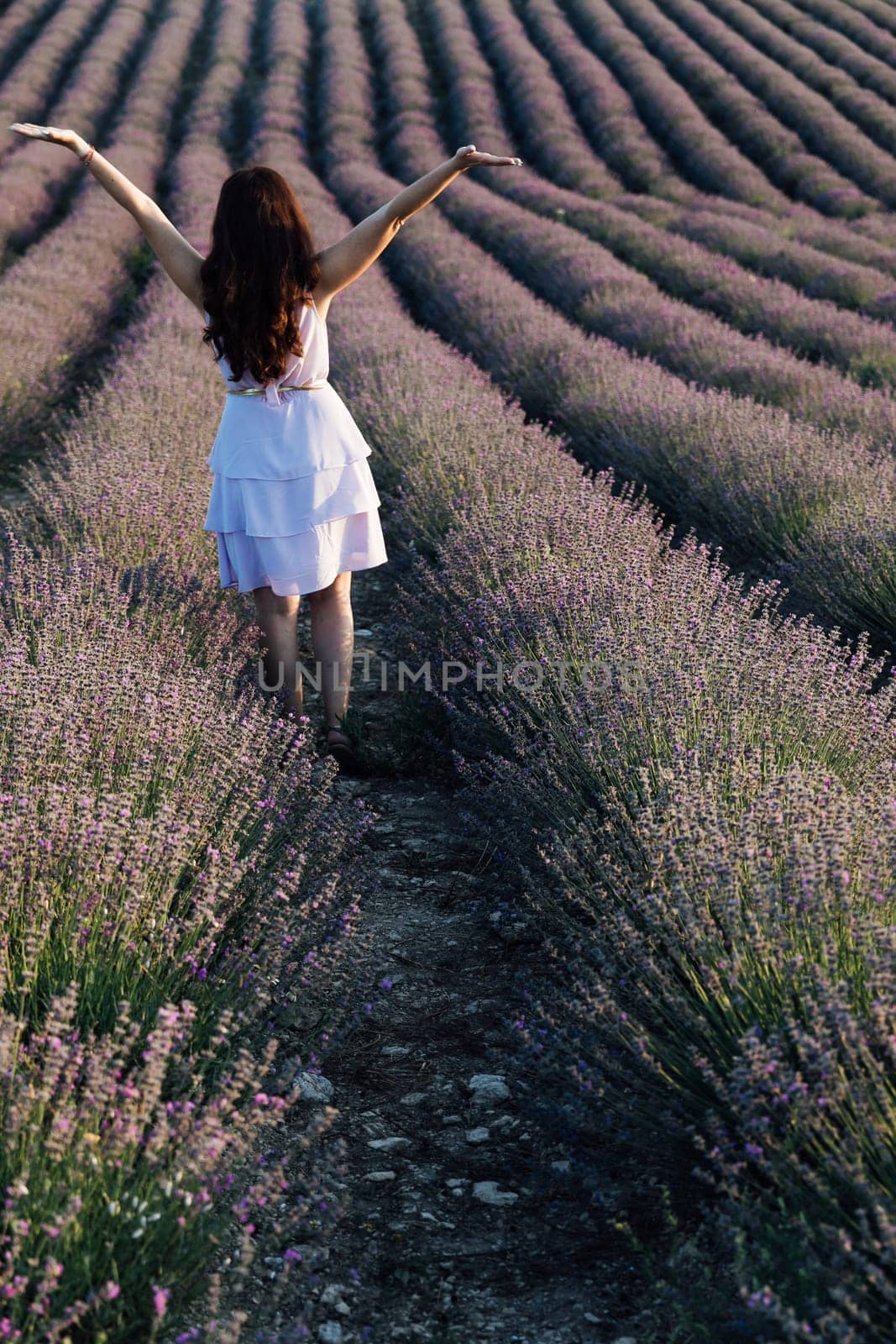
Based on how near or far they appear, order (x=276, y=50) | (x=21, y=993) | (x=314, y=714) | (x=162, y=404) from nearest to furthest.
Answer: (x=21, y=993)
(x=314, y=714)
(x=162, y=404)
(x=276, y=50)

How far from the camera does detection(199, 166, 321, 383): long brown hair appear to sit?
282 centimetres

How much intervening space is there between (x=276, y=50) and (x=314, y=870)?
24.4m

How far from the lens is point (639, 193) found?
1517 centimetres

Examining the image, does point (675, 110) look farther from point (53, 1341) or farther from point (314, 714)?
point (53, 1341)

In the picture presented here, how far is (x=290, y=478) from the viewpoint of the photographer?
3061 millimetres

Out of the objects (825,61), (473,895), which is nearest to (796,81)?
(825,61)

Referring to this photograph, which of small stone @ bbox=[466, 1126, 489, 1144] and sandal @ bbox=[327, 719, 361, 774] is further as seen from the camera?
sandal @ bbox=[327, 719, 361, 774]

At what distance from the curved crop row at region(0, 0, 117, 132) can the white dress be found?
17.1 m

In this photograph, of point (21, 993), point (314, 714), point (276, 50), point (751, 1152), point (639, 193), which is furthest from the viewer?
point (276, 50)

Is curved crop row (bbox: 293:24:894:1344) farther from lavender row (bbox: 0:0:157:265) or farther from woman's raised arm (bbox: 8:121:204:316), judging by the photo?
lavender row (bbox: 0:0:157:265)

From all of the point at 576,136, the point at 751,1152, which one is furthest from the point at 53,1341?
the point at 576,136

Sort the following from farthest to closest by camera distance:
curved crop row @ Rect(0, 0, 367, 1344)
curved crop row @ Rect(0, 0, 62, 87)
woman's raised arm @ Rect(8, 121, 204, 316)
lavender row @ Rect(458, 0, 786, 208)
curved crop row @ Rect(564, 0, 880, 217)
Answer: curved crop row @ Rect(0, 0, 62, 87) < lavender row @ Rect(458, 0, 786, 208) < curved crop row @ Rect(564, 0, 880, 217) < woman's raised arm @ Rect(8, 121, 204, 316) < curved crop row @ Rect(0, 0, 367, 1344)

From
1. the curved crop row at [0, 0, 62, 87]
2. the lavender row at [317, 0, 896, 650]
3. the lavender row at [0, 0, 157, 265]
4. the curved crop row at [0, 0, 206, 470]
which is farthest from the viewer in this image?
the curved crop row at [0, 0, 62, 87]

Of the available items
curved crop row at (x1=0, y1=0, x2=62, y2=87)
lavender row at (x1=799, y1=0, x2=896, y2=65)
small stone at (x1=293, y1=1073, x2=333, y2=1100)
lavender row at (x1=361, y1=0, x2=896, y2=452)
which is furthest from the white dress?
curved crop row at (x1=0, y1=0, x2=62, y2=87)
